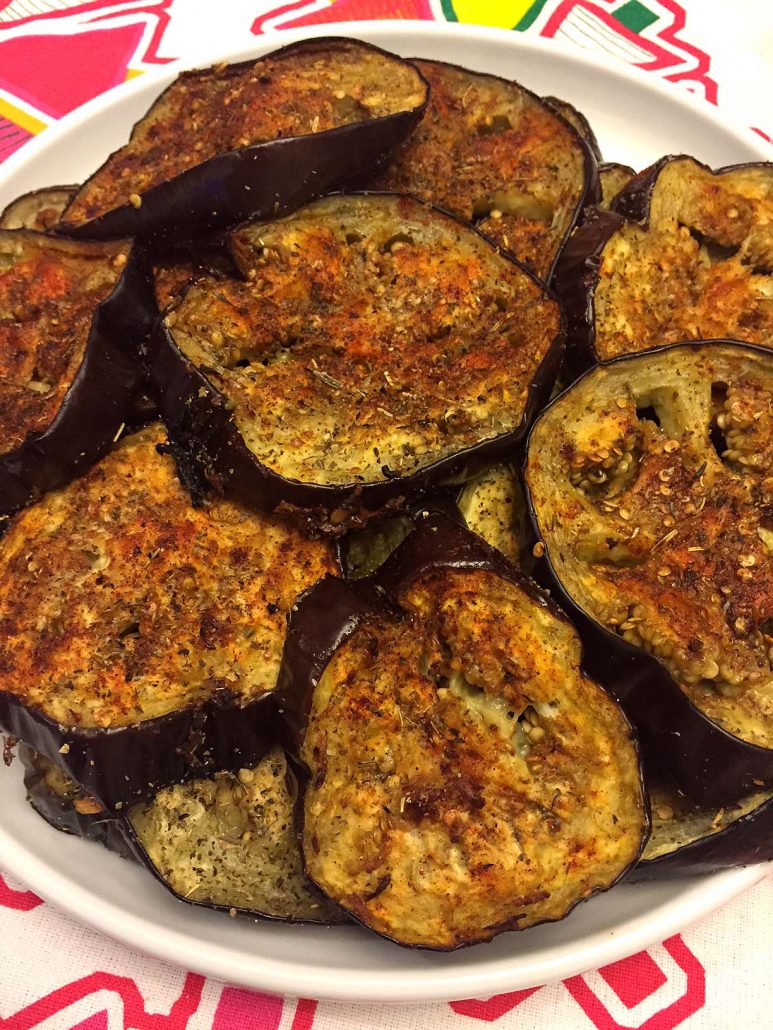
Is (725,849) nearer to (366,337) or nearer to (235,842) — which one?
(235,842)

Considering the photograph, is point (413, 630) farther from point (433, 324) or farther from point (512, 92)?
point (512, 92)

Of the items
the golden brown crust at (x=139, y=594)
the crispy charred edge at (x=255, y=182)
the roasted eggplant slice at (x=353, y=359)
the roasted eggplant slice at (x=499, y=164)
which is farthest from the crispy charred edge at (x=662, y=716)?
the crispy charred edge at (x=255, y=182)

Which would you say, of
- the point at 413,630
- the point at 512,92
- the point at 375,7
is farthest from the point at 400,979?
the point at 375,7

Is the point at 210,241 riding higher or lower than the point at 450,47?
lower

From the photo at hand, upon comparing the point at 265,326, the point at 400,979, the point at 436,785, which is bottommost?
the point at 400,979

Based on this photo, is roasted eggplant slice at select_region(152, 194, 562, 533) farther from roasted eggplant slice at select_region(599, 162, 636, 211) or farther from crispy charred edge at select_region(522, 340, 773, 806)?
roasted eggplant slice at select_region(599, 162, 636, 211)

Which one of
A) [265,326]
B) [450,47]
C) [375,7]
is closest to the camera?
[265,326]

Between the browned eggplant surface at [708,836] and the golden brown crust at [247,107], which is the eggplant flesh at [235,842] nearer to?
the browned eggplant surface at [708,836]

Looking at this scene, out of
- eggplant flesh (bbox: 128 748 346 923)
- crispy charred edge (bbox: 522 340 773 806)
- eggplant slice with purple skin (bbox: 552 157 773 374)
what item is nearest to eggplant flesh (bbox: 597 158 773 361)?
eggplant slice with purple skin (bbox: 552 157 773 374)
